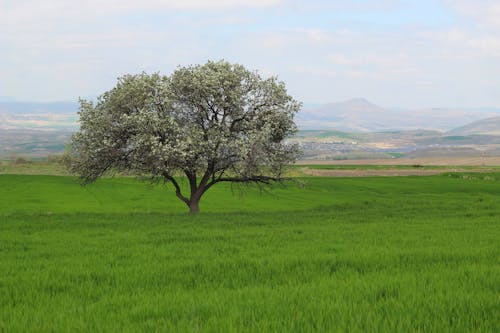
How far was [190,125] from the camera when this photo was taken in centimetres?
3331

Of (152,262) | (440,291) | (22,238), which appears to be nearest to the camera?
(440,291)

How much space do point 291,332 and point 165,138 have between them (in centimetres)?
2674

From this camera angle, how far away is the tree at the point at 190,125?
32.4m

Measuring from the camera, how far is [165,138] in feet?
109

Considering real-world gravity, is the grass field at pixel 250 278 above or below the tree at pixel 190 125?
below

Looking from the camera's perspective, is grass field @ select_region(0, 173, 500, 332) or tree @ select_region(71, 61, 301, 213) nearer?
grass field @ select_region(0, 173, 500, 332)

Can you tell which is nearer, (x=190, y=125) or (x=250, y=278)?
(x=250, y=278)

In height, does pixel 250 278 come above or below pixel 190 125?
below

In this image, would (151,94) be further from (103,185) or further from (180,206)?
(103,185)

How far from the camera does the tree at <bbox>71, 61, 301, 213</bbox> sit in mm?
32375

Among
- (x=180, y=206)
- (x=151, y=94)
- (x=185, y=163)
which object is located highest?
(x=151, y=94)

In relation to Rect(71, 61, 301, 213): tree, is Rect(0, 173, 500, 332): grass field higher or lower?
lower

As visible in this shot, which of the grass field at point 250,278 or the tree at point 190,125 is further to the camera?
the tree at point 190,125

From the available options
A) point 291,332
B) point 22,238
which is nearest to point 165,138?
point 22,238
